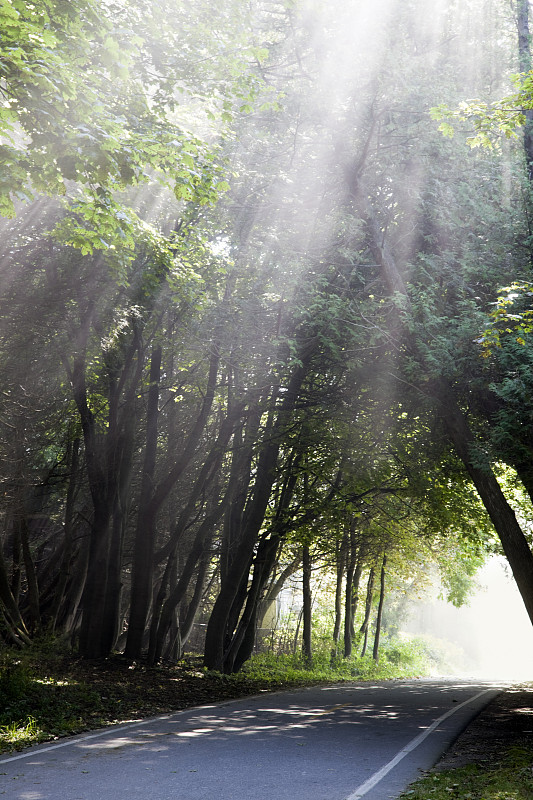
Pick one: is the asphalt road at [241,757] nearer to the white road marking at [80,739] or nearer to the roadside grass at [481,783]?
the white road marking at [80,739]

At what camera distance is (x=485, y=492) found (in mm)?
12922

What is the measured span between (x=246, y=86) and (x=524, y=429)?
7.21 metres

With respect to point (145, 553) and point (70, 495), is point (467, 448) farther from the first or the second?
point (70, 495)

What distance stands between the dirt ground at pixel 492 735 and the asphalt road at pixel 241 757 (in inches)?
10.1

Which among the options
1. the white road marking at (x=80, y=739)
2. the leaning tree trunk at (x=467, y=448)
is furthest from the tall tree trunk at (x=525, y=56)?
the white road marking at (x=80, y=739)

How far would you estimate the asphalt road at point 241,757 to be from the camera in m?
6.41

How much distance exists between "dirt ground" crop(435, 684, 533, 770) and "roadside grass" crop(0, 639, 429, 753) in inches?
192

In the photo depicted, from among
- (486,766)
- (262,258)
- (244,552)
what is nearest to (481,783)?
(486,766)

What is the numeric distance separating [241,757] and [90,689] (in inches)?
208

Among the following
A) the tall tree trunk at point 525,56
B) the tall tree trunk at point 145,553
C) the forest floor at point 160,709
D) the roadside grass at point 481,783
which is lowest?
the roadside grass at point 481,783

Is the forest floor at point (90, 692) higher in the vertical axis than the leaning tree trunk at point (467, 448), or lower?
lower

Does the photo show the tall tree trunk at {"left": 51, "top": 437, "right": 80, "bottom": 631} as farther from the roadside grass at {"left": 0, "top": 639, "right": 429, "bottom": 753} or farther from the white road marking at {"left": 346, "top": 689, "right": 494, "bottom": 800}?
the white road marking at {"left": 346, "top": 689, "right": 494, "bottom": 800}

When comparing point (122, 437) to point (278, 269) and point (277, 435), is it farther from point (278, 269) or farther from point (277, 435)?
point (278, 269)

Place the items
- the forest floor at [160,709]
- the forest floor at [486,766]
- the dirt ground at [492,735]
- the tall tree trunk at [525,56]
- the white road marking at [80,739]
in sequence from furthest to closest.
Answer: the tall tree trunk at [525,56]
the dirt ground at [492,735]
the white road marking at [80,739]
the forest floor at [160,709]
the forest floor at [486,766]
